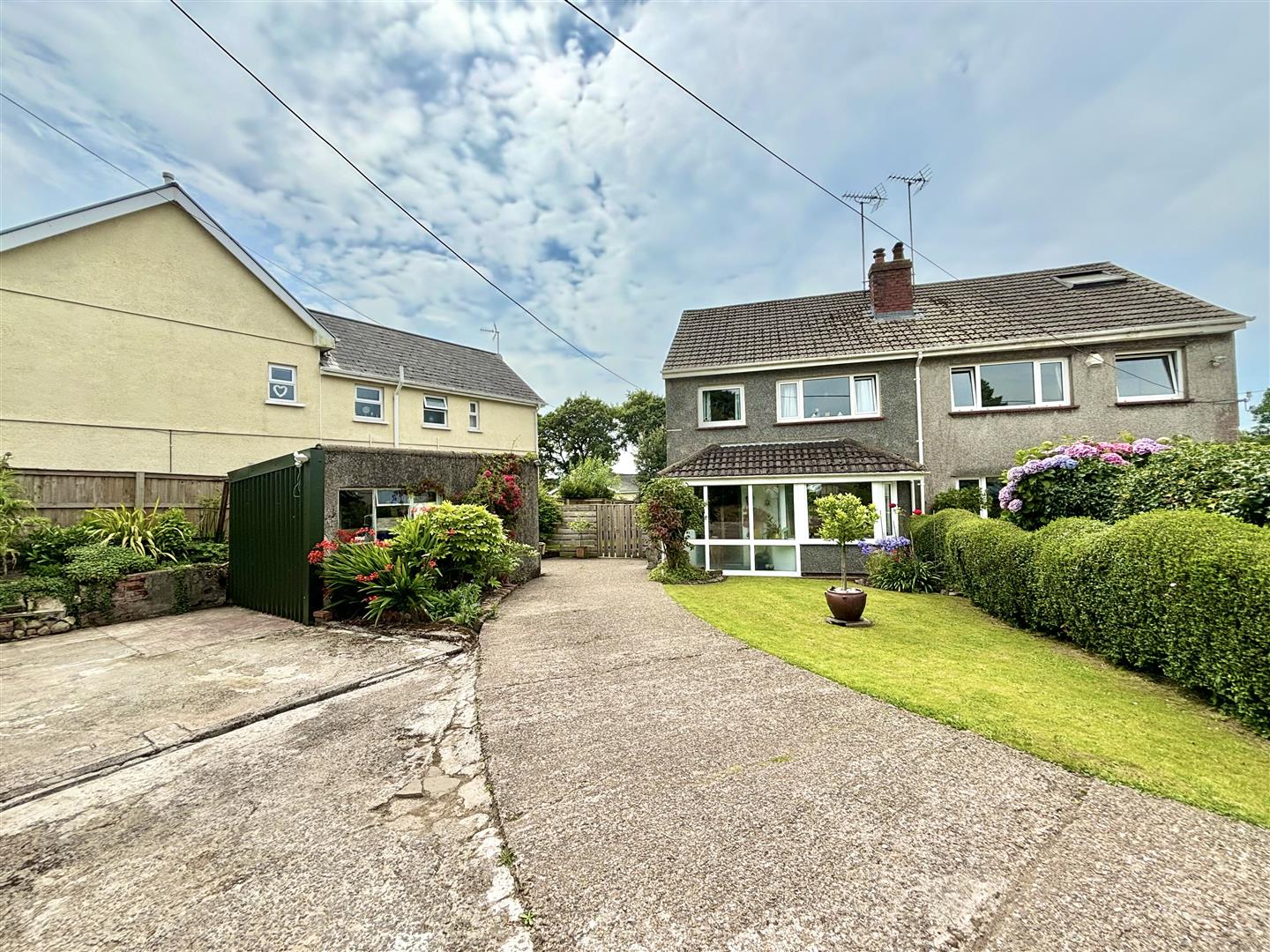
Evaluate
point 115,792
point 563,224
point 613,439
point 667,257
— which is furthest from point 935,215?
point 613,439

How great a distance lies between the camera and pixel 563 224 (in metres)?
12.4

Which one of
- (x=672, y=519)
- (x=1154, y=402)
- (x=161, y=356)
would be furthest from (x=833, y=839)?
(x=161, y=356)

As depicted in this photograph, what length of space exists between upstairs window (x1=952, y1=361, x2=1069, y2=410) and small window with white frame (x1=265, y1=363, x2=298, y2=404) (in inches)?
730

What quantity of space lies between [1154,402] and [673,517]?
39.4 ft

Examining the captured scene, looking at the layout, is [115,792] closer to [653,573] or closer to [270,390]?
[653,573]

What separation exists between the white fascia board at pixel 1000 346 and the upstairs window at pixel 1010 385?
0.48 metres

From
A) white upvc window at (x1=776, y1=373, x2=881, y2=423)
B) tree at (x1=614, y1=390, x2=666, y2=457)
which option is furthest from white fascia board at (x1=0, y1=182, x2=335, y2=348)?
tree at (x1=614, y1=390, x2=666, y2=457)

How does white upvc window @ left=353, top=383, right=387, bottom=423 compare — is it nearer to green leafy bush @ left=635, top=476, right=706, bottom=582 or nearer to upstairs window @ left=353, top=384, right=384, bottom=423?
upstairs window @ left=353, top=384, right=384, bottom=423

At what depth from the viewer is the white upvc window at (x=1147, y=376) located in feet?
39.9

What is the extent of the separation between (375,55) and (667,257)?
8793 mm

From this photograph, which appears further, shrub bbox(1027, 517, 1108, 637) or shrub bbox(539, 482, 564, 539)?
shrub bbox(539, 482, 564, 539)

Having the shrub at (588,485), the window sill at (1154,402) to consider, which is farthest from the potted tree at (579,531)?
the window sill at (1154,402)

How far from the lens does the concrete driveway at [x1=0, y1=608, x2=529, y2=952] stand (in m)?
2.09

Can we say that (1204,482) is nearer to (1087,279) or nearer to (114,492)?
(1087,279)
